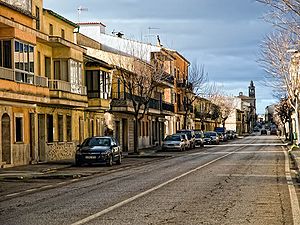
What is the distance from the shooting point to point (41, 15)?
38.3m

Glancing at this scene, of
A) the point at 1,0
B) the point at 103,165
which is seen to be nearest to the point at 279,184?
the point at 103,165

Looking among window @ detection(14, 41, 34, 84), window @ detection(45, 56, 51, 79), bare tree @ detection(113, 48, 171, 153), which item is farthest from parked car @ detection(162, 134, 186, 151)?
window @ detection(14, 41, 34, 84)

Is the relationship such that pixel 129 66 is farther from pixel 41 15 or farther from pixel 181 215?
pixel 181 215

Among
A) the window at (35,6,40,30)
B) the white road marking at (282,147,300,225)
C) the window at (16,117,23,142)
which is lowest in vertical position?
the white road marking at (282,147,300,225)

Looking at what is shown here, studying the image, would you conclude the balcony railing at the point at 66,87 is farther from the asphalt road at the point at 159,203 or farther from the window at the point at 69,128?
the asphalt road at the point at 159,203

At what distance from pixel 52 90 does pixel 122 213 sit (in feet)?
81.0

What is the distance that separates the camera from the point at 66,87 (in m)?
38.9

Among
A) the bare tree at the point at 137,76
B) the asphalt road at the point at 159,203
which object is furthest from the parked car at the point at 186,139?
the asphalt road at the point at 159,203

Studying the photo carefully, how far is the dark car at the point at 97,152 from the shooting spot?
107ft

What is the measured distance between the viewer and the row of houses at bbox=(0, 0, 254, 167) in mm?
31484

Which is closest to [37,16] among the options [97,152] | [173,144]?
[97,152]

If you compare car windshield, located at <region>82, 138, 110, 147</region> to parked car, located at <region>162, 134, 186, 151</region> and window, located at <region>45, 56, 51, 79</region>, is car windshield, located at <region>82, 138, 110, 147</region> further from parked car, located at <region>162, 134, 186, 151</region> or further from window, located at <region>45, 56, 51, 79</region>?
parked car, located at <region>162, 134, 186, 151</region>

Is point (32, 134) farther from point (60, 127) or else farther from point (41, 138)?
point (60, 127)

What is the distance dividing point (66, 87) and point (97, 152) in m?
7.57
